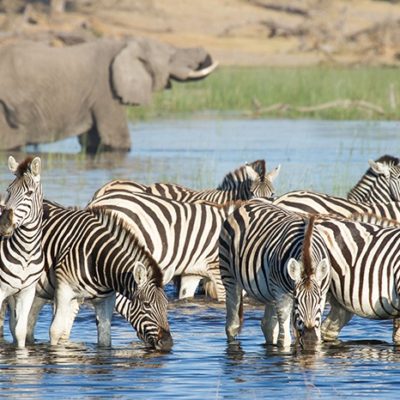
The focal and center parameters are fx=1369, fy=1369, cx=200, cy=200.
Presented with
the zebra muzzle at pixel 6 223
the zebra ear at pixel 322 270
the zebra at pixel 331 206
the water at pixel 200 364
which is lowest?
the water at pixel 200 364

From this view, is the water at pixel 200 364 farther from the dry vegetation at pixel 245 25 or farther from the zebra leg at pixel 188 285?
the dry vegetation at pixel 245 25

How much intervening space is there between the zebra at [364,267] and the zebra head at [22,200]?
1981mm

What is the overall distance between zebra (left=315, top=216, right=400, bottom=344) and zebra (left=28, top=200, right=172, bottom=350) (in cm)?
127

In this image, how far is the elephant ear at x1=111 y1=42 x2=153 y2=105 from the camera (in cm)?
2595

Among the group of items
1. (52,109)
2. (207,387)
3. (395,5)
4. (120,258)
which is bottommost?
(207,387)

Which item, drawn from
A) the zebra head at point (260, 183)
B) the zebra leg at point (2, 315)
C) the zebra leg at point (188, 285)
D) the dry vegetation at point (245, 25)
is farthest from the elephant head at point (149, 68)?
the zebra leg at point (2, 315)

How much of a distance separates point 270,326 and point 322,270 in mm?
1304

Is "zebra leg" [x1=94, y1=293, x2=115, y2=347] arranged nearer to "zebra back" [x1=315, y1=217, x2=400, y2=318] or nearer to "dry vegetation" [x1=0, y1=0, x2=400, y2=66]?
"zebra back" [x1=315, y1=217, x2=400, y2=318]

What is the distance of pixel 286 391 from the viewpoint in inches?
331

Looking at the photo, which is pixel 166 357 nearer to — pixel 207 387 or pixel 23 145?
pixel 207 387

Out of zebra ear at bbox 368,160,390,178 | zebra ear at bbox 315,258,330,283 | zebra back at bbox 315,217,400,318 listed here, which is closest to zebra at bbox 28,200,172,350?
zebra ear at bbox 315,258,330,283

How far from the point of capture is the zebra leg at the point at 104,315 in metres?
9.69

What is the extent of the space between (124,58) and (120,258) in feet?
56.7

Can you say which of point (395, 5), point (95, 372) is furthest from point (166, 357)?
point (395, 5)
